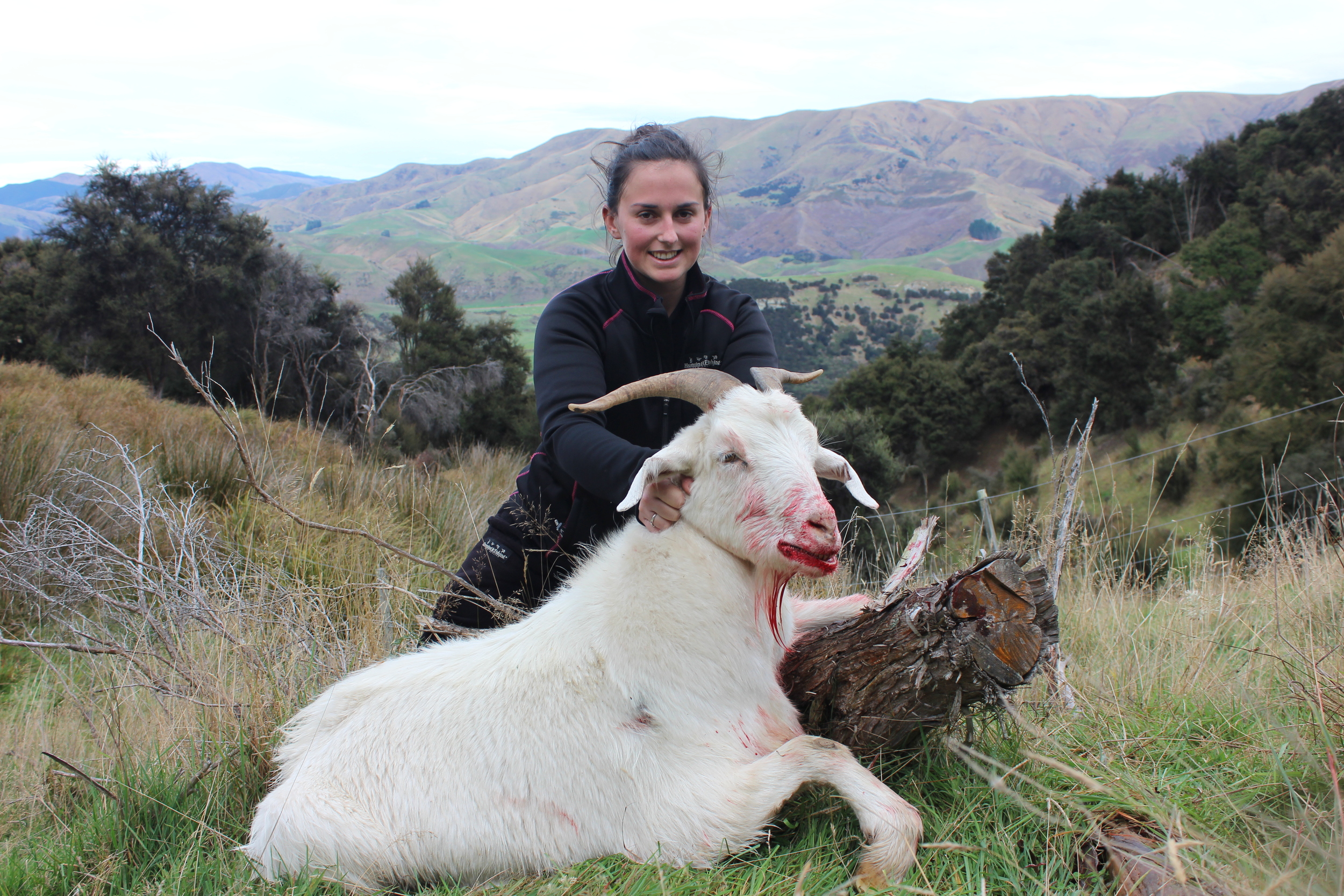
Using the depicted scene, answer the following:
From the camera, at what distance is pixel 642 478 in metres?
2.74

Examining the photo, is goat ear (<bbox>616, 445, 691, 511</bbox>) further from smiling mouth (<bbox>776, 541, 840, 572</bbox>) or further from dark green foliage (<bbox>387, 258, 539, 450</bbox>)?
dark green foliage (<bbox>387, 258, 539, 450</bbox>)

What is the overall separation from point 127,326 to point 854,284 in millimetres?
122016

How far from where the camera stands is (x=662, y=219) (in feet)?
12.1

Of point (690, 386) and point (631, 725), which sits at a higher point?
point (690, 386)

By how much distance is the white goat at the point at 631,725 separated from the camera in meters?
2.51

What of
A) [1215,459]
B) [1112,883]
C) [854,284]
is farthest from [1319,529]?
[854,284]

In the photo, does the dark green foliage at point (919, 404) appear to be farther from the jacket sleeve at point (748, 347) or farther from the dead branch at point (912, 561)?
the dead branch at point (912, 561)

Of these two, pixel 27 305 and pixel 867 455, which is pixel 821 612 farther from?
pixel 27 305

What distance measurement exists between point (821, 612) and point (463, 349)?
25246mm

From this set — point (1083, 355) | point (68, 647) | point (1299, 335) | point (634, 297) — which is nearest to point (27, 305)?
point (68, 647)

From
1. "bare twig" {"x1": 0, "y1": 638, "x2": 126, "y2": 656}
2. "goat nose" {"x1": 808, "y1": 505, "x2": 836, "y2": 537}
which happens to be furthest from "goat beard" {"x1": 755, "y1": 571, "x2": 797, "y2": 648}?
"bare twig" {"x1": 0, "y1": 638, "x2": 126, "y2": 656}

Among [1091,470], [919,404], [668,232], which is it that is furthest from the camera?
[919,404]

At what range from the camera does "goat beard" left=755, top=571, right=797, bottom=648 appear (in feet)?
9.48

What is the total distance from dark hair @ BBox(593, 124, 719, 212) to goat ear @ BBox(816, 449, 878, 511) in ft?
5.43
